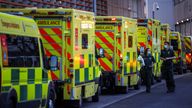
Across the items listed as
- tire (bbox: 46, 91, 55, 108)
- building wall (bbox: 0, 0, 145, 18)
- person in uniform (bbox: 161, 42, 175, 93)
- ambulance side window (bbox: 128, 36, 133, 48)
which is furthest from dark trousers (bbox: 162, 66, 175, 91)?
tire (bbox: 46, 91, 55, 108)

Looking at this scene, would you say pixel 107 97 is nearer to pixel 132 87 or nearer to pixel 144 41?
pixel 132 87

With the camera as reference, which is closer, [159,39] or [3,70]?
[3,70]

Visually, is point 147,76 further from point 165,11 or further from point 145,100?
point 165,11

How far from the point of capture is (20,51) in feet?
36.8

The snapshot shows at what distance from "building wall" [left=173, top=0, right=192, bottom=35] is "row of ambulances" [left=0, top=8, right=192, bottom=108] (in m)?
49.6

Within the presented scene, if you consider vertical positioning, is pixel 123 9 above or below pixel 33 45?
above

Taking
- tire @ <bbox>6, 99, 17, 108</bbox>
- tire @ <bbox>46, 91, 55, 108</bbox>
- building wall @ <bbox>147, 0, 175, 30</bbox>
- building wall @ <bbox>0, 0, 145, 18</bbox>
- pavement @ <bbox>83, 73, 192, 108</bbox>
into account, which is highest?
A: building wall @ <bbox>147, 0, 175, 30</bbox>

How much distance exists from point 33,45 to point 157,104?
551 centimetres

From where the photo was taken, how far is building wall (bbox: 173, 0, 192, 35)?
237ft

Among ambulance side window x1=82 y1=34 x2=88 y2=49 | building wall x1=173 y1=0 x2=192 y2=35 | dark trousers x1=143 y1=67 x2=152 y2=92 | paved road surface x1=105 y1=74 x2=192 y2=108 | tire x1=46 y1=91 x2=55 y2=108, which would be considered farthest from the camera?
building wall x1=173 y1=0 x2=192 y2=35

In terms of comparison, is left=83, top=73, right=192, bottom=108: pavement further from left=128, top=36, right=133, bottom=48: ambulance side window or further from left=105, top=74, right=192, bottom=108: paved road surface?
left=128, top=36, right=133, bottom=48: ambulance side window

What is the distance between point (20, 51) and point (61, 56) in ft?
10.9

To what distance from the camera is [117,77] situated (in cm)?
1992

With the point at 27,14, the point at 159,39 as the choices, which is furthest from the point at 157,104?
the point at 159,39
